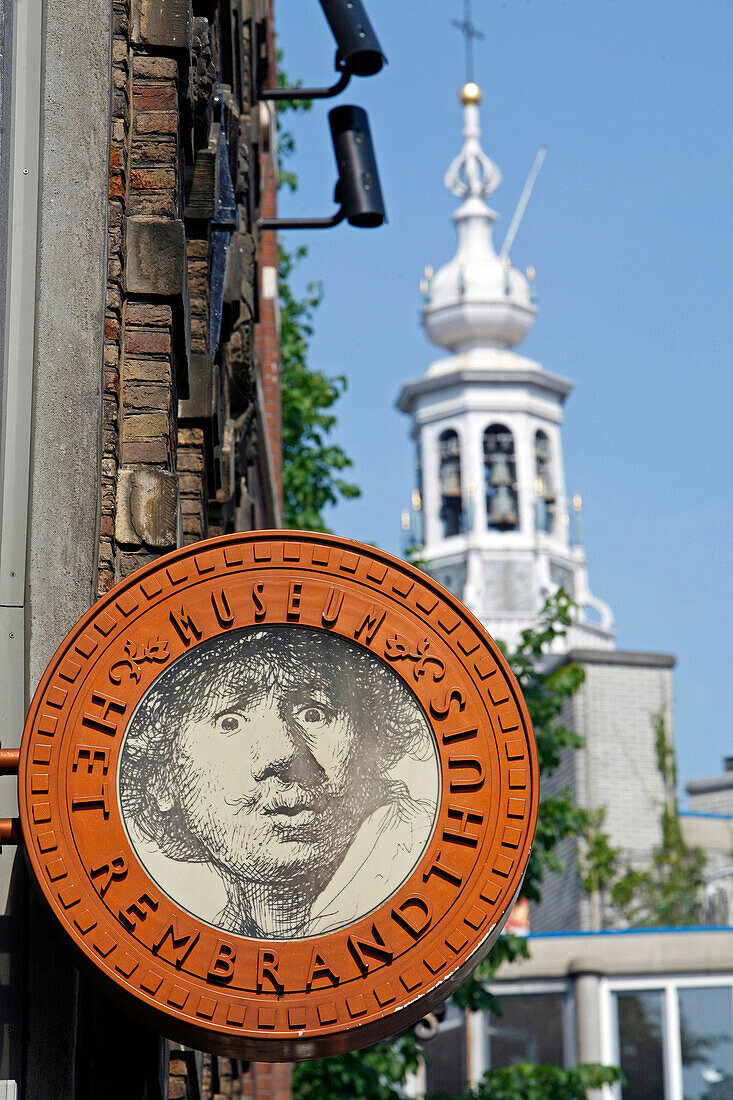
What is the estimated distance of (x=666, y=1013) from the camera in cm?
1920

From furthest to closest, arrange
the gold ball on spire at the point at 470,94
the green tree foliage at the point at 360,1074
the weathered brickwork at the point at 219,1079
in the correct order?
1. the gold ball on spire at the point at 470,94
2. the green tree foliage at the point at 360,1074
3. the weathered brickwork at the point at 219,1079

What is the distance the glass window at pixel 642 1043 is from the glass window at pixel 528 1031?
757 mm

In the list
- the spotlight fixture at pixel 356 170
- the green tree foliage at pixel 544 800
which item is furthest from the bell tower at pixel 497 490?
the spotlight fixture at pixel 356 170

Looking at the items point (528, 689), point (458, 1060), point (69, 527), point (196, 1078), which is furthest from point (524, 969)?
point (69, 527)

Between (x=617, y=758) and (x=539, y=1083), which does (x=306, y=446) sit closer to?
(x=539, y=1083)

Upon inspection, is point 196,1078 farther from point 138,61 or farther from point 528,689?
point 528,689

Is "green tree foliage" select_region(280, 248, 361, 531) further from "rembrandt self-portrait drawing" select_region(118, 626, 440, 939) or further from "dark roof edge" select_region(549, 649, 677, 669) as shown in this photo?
"dark roof edge" select_region(549, 649, 677, 669)

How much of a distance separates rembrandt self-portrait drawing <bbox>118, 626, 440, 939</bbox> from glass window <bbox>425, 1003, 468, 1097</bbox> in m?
17.7

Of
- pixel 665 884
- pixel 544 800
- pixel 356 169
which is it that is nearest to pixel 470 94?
pixel 665 884

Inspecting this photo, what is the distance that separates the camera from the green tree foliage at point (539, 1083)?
1230 cm

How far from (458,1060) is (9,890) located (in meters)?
17.8

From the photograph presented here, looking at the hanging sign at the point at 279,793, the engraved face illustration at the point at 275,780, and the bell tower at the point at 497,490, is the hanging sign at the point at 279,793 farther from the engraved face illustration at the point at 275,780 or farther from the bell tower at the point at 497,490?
the bell tower at the point at 497,490

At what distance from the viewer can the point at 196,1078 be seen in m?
4.77

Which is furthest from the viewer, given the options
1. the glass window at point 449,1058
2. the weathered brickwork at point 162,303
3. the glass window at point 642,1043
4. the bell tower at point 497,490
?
the bell tower at point 497,490
